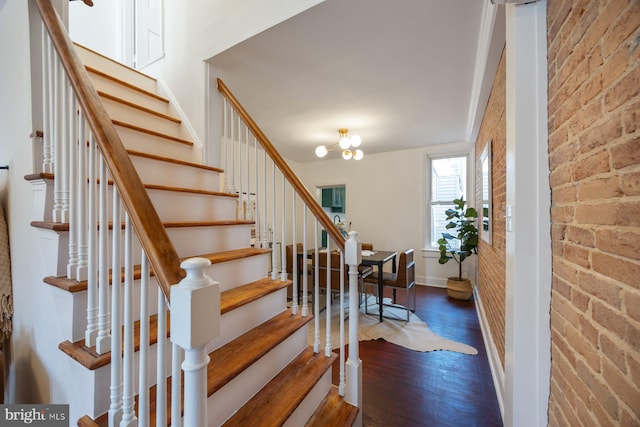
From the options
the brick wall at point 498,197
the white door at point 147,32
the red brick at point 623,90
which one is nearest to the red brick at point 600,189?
the red brick at point 623,90

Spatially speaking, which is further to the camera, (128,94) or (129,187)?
(128,94)

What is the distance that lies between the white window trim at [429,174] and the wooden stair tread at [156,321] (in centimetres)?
364

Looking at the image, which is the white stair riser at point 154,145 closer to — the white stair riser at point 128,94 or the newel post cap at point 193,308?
the white stair riser at point 128,94

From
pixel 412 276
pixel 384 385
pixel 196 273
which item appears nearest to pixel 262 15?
pixel 196 273

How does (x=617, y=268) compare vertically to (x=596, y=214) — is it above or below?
below

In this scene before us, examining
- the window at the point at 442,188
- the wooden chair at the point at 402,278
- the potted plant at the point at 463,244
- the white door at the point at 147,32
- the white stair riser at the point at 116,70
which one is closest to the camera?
the white stair riser at the point at 116,70

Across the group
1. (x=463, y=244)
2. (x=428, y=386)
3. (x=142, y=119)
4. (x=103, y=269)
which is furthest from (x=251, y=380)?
(x=463, y=244)

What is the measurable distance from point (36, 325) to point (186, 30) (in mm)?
2556

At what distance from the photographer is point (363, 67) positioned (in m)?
2.30

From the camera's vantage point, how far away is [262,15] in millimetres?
1928

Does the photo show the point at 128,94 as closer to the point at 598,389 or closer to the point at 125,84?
the point at 125,84

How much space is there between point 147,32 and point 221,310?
11.2ft

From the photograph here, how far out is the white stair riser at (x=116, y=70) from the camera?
7.18ft

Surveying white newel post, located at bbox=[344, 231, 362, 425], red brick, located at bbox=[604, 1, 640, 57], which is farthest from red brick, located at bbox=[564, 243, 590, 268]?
white newel post, located at bbox=[344, 231, 362, 425]
